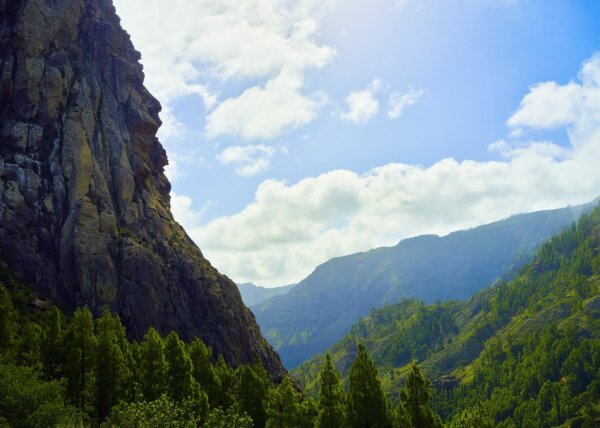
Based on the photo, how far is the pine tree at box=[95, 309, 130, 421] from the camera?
196ft

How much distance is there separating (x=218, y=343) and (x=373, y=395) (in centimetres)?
7855

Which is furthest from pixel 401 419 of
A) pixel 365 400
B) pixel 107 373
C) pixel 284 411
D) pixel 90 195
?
pixel 90 195

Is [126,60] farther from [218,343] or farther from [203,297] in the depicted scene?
[218,343]

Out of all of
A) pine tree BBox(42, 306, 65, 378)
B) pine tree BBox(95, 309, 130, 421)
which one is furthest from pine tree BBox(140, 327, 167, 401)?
pine tree BBox(42, 306, 65, 378)

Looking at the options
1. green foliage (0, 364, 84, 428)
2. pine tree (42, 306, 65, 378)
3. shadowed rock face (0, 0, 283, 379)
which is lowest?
green foliage (0, 364, 84, 428)

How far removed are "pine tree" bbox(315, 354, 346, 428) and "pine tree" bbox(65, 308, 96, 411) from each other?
27.2m

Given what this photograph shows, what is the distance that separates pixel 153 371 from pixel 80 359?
877cm

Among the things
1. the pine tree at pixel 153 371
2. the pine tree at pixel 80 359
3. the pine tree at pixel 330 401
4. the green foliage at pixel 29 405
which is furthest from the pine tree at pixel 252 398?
the green foliage at pixel 29 405

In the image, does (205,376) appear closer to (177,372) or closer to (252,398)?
(252,398)

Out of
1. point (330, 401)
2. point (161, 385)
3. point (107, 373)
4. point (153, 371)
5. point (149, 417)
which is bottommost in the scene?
point (330, 401)

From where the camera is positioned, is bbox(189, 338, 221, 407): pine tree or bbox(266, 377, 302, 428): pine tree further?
bbox(189, 338, 221, 407): pine tree

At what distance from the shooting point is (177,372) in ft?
209

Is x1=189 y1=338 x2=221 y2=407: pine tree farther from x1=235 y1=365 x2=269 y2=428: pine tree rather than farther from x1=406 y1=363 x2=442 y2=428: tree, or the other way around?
x1=406 y1=363 x2=442 y2=428: tree

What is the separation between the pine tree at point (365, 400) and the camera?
5453 centimetres
